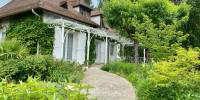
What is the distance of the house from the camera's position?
8.98m

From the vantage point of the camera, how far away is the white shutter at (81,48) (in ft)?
37.1

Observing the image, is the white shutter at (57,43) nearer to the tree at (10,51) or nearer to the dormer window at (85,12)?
the tree at (10,51)

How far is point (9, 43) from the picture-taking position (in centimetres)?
720

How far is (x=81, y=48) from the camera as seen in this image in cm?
1149

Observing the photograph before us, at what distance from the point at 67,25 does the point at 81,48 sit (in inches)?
86.3

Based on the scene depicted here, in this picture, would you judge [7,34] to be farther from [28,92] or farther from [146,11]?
[28,92]

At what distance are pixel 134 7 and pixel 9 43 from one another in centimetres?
790

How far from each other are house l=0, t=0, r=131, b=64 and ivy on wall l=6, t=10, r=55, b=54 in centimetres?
33

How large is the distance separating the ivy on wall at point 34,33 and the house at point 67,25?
33 centimetres

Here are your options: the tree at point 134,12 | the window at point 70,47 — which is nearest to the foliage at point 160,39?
the tree at point 134,12

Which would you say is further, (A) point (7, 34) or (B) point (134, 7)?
(B) point (134, 7)

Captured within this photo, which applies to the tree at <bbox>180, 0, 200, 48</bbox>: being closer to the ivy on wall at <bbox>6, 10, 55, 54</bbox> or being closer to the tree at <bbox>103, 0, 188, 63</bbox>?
the tree at <bbox>103, 0, 188, 63</bbox>

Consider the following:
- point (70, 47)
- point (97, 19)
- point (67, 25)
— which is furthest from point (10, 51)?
point (97, 19)

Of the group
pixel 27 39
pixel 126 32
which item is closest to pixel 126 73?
pixel 126 32
